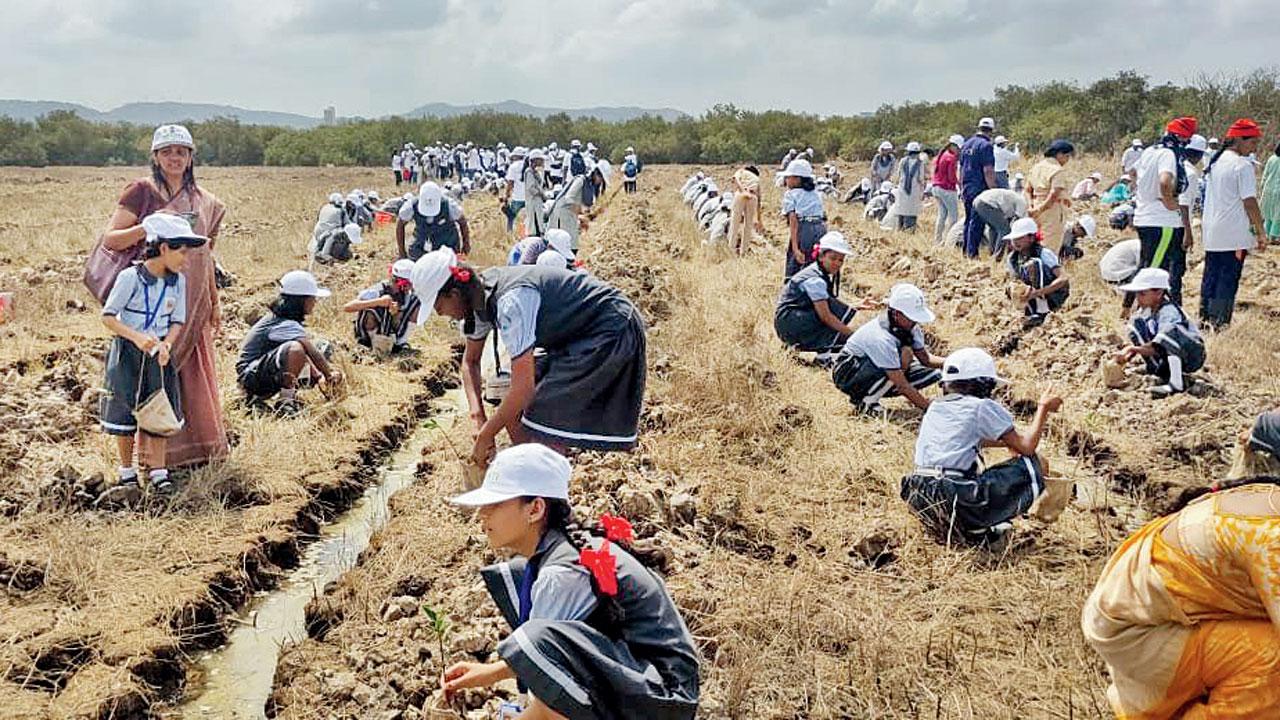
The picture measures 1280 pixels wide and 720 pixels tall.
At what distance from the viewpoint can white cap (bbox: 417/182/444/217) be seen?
10.2 metres

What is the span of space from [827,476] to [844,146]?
4245cm

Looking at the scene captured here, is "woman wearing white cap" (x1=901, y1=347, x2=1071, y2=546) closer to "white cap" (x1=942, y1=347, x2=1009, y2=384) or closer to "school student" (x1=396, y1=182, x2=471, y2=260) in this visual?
"white cap" (x1=942, y1=347, x2=1009, y2=384)

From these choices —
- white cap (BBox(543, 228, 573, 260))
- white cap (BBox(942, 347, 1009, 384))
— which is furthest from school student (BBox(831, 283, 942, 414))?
white cap (BBox(543, 228, 573, 260))

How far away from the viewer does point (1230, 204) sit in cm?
767

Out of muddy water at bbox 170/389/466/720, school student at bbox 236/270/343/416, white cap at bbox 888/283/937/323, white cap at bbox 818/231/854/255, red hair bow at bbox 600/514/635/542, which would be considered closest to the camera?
red hair bow at bbox 600/514/635/542

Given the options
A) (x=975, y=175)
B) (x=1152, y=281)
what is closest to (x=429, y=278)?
(x=1152, y=281)

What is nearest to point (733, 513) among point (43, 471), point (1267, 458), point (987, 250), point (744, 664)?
point (744, 664)

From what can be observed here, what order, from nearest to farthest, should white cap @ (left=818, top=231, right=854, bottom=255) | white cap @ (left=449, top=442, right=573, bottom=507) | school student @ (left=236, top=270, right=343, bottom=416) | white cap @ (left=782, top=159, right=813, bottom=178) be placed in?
white cap @ (left=449, top=442, right=573, bottom=507) < school student @ (left=236, top=270, right=343, bottom=416) < white cap @ (left=818, top=231, right=854, bottom=255) < white cap @ (left=782, top=159, right=813, bottom=178)

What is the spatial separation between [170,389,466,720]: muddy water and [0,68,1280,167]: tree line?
20965 mm

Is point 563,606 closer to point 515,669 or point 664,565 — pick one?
point 515,669

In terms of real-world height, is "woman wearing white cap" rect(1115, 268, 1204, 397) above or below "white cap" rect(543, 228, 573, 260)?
below

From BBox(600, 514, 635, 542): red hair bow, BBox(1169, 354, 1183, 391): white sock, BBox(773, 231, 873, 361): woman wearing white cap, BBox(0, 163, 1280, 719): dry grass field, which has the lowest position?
BBox(0, 163, 1280, 719): dry grass field

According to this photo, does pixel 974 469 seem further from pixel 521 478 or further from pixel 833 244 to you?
pixel 833 244

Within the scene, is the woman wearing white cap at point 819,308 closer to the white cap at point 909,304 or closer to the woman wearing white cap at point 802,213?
the white cap at point 909,304
